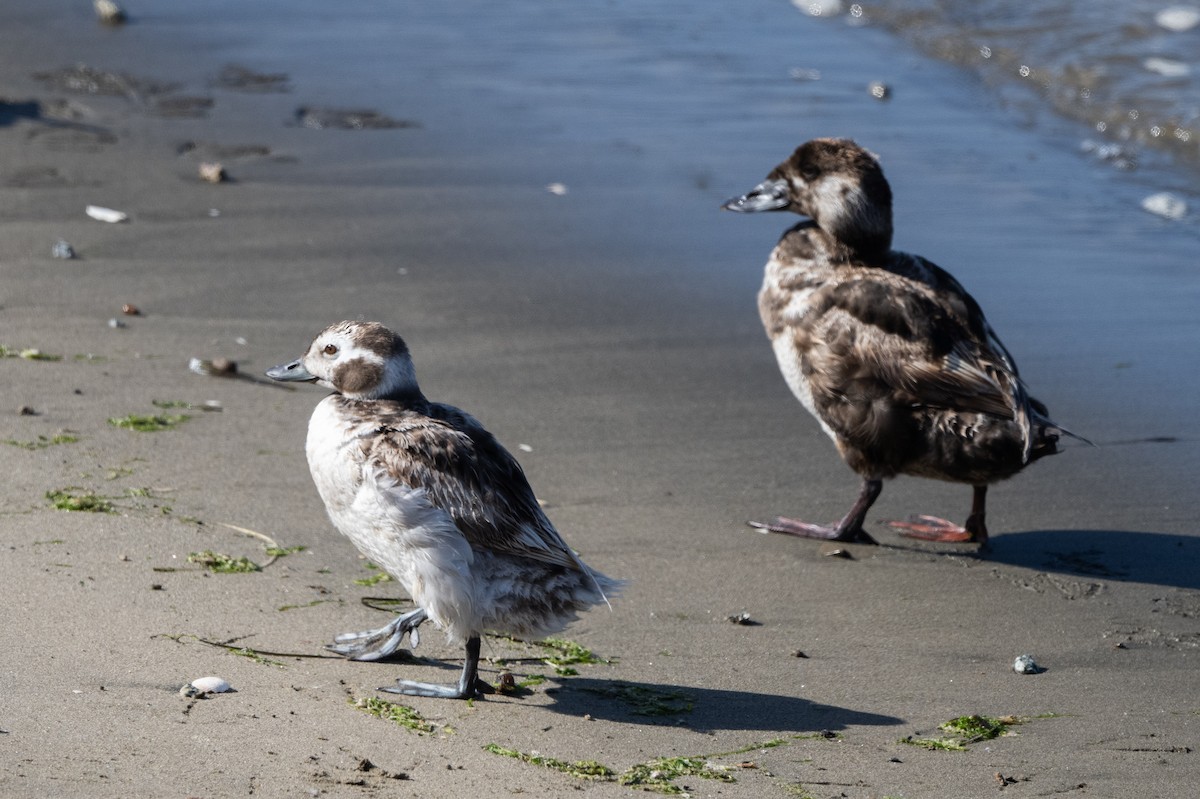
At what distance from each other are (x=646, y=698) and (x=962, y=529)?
1.98 meters

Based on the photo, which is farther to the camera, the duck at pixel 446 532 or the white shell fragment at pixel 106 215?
the white shell fragment at pixel 106 215

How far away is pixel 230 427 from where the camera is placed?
5.82 meters

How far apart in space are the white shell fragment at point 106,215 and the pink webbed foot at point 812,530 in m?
4.29

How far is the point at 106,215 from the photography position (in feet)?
26.3

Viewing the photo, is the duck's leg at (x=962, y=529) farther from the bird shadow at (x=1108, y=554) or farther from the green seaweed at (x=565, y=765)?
the green seaweed at (x=565, y=765)

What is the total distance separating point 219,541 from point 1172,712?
3.06 meters

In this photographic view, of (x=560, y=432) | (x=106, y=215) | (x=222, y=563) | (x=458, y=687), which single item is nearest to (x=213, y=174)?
(x=106, y=215)

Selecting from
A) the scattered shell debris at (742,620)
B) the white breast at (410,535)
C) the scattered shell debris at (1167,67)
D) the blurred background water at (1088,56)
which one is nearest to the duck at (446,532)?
the white breast at (410,535)

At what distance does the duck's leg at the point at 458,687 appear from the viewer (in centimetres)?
411

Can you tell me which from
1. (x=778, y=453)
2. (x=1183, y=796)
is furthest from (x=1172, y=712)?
(x=778, y=453)

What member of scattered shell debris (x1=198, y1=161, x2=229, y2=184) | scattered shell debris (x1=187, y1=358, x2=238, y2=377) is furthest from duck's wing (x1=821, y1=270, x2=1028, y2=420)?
scattered shell debris (x1=198, y1=161, x2=229, y2=184)

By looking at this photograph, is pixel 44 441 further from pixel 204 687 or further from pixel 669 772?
pixel 669 772

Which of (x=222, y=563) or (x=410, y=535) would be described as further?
(x=222, y=563)

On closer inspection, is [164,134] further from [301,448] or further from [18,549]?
[18,549]
